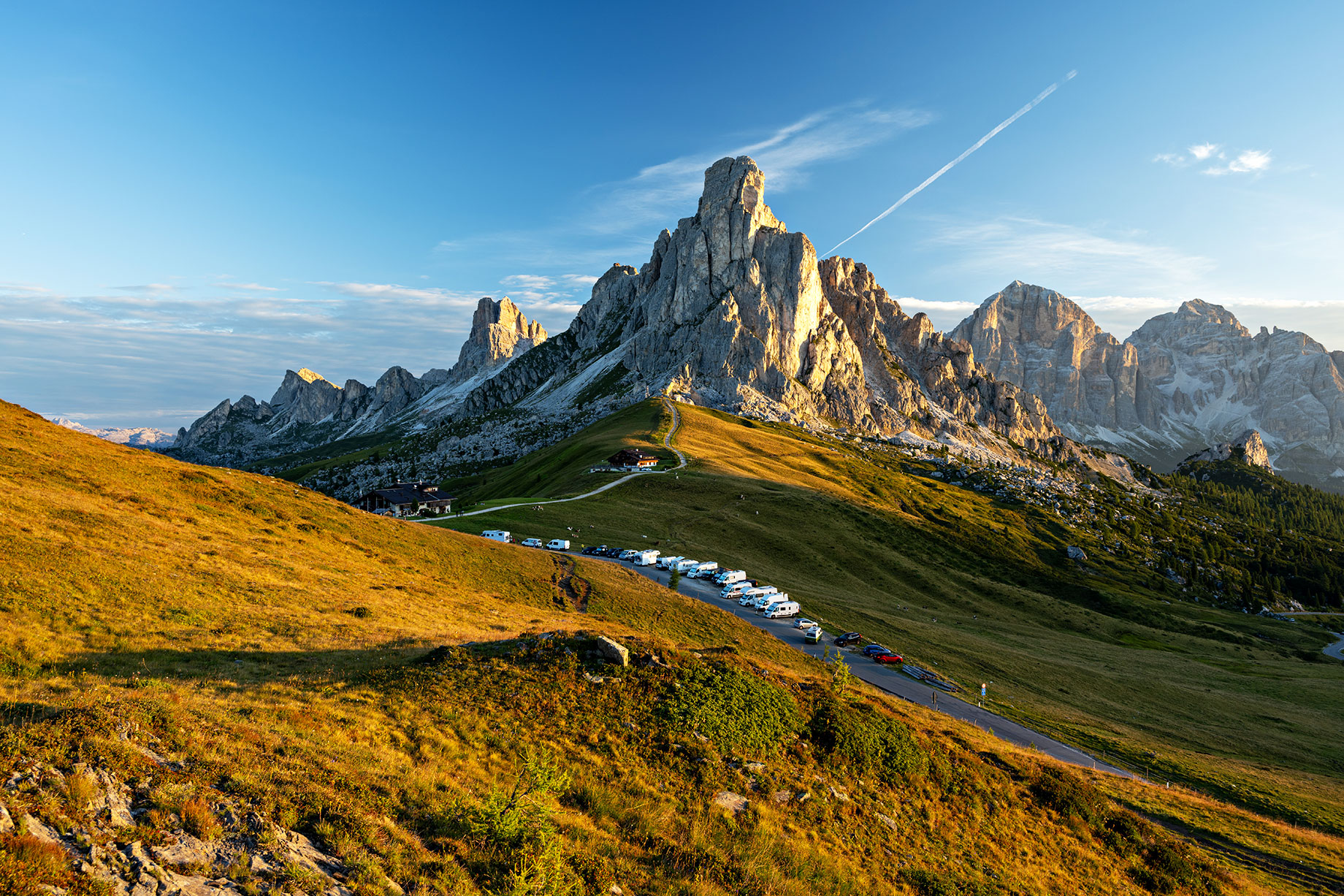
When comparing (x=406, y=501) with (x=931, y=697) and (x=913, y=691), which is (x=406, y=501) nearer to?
(x=913, y=691)

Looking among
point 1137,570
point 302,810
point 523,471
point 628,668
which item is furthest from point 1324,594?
point 302,810

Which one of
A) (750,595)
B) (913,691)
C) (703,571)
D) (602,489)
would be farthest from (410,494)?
(913,691)

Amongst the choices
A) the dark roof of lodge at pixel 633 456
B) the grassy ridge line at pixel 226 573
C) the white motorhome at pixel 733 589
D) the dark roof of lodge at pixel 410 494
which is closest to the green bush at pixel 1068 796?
the grassy ridge line at pixel 226 573

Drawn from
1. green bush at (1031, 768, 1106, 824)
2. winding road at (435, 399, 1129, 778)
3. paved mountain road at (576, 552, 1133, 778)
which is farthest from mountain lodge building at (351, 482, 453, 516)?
green bush at (1031, 768, 1106, 824)

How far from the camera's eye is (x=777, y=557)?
263 ft

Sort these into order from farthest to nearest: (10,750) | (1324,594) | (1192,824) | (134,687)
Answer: (1324,594) → (1192,824) → (134,687) → (10,750)

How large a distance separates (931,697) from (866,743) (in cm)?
2270

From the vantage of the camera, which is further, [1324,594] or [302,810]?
[1324,594]

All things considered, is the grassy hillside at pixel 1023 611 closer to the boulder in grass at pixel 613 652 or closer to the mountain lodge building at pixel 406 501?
the mountain lodge building at pixel 406 501

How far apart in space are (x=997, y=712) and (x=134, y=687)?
4821 cm

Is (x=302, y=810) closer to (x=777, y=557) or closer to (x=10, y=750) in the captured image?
(x=10, y=750)

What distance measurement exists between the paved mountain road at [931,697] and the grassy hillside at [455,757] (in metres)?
5.18

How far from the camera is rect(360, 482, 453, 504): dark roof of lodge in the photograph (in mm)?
103562

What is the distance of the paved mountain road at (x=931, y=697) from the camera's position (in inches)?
1436
